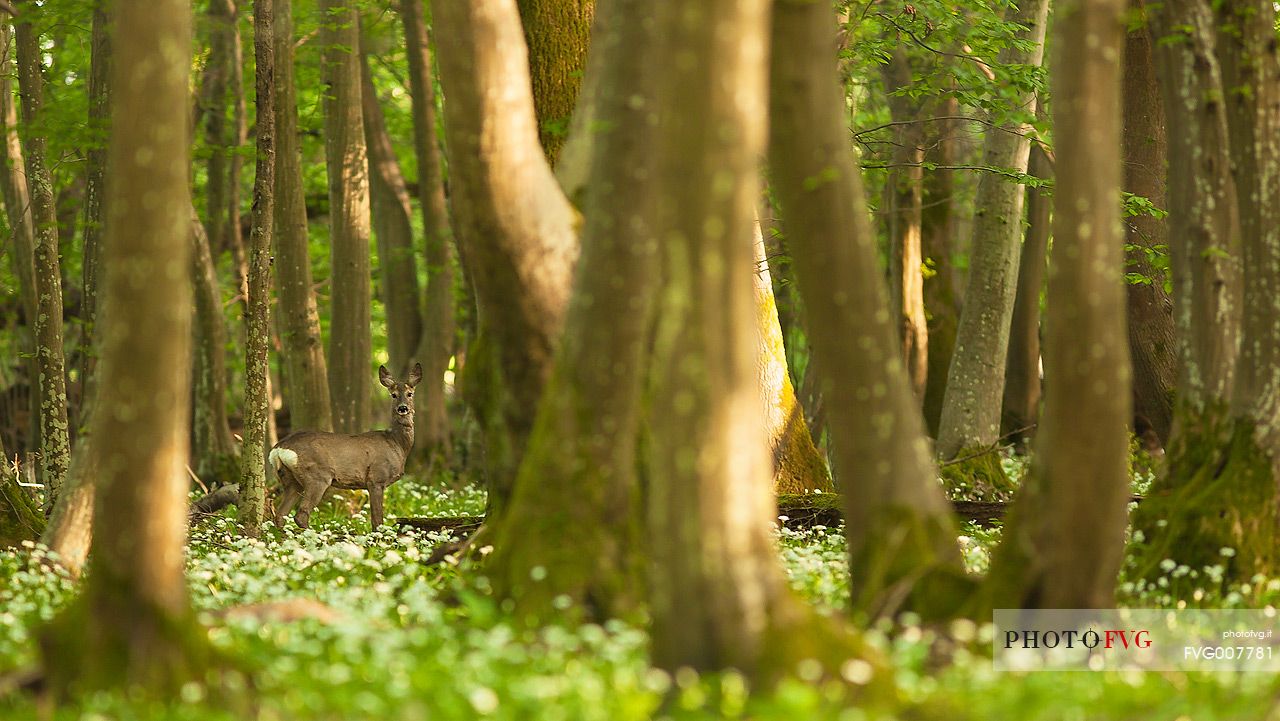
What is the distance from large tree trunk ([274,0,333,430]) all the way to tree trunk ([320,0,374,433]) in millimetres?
Answer: 1493

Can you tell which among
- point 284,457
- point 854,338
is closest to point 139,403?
point 854,338

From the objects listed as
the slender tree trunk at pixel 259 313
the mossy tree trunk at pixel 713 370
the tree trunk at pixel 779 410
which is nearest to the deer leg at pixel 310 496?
the slender tree trunk at pixel 259 313

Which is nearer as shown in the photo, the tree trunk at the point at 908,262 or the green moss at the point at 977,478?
the green moss at the point at 977,478

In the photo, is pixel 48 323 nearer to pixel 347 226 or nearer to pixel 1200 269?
pixel 347 226

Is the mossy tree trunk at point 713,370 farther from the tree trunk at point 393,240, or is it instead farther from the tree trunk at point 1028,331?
the tree trunk at point 393,240

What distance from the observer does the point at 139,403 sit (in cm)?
577

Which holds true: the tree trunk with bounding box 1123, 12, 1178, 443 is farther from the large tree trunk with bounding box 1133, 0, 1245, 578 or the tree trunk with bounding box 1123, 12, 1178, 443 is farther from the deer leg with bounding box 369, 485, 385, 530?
the deer leg with bounding box 369, 485, 385, 530

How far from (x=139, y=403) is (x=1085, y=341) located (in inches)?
169

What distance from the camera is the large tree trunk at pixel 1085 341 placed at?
6.46 m

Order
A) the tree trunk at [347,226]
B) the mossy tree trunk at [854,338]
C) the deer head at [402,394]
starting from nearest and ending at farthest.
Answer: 1. the mossy tree trunk at [854,338]
2. the deer head at [402,394]
3. the tree trunk at [347,226]

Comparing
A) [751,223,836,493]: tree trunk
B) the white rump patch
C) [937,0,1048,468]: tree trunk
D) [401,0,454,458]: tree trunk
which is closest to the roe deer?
the white rump patch

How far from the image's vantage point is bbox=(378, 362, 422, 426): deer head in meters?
16.6

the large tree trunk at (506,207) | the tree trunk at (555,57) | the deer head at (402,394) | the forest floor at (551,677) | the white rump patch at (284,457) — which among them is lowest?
the forest floor at (551,677)

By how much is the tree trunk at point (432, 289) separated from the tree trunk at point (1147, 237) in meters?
12.6
